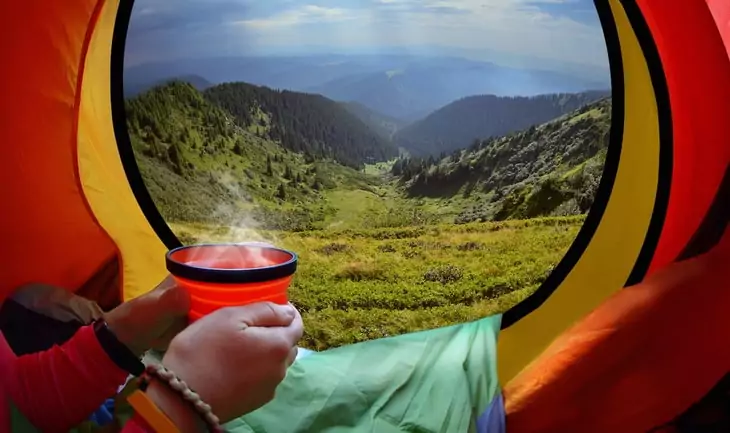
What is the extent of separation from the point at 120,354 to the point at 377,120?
56 cm

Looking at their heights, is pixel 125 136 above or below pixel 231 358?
above

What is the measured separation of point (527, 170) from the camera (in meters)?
1.33

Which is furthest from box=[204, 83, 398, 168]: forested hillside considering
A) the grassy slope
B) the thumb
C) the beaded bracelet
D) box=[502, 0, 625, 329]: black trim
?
the beaded bracelet

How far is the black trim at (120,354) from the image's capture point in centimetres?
90

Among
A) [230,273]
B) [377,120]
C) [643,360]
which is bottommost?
[643,360]

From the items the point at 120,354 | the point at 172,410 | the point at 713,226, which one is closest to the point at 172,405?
the point at 172,410

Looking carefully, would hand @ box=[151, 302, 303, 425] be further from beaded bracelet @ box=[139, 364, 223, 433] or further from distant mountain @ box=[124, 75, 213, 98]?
distant mountain @ box=[124, 75, 213, 98]

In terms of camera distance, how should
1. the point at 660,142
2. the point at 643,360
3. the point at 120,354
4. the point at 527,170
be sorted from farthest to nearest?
the point at 527,170, the point at 660,142, the point at 643,360, the point at 120,354

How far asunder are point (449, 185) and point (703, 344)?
0.45m

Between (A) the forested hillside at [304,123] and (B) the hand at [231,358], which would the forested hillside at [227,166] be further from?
(B) the hand at [231,358]

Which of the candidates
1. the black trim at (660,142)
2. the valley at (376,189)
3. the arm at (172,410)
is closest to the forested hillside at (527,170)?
the valley at (376,189)

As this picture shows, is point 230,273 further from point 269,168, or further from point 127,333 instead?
point 269,168

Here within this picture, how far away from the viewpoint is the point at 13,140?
102 centimetres

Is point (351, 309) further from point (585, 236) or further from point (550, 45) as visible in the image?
point (550, 45)
